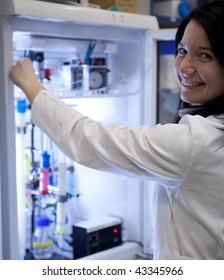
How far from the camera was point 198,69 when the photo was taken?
1.18m

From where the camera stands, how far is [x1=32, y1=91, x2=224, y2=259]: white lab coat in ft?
3.71

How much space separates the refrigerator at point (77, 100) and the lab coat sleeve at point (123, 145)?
0.29 meters

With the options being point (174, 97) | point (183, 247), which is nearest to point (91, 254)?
point (183, 247)

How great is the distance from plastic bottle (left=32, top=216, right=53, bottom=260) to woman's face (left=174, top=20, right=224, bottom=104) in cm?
97

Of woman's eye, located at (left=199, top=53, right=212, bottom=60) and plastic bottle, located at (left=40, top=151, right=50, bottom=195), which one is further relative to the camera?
plastic bottle, located at (left=40, top=151, right=50, bottom=195)

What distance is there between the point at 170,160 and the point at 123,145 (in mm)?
130

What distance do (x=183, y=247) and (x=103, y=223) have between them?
87 cm

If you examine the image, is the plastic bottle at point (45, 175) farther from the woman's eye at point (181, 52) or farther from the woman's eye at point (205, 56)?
the woman's eye at point (205, 56)

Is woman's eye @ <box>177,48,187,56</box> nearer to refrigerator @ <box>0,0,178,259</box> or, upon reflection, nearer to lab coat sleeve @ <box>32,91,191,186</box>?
lab coat sleeve @ <box>32,91,191,186</box>

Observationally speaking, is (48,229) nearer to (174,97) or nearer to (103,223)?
(103,223)

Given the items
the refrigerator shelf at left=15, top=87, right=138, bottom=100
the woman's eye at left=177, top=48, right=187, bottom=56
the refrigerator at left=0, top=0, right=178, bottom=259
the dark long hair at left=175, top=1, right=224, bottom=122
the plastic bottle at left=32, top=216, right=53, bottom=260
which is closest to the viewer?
the dark long hair at left=175, top=1, right=224, bottom=122

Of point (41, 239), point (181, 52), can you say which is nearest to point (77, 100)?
point (41, 239)

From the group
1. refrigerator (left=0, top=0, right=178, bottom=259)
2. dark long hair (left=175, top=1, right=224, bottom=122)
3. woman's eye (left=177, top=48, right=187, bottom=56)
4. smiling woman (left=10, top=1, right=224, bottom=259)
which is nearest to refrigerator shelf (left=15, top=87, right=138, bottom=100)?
refrigerator (left=0, top=0, right=178, bottom=259)

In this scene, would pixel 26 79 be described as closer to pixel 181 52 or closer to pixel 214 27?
pixel 181 52
